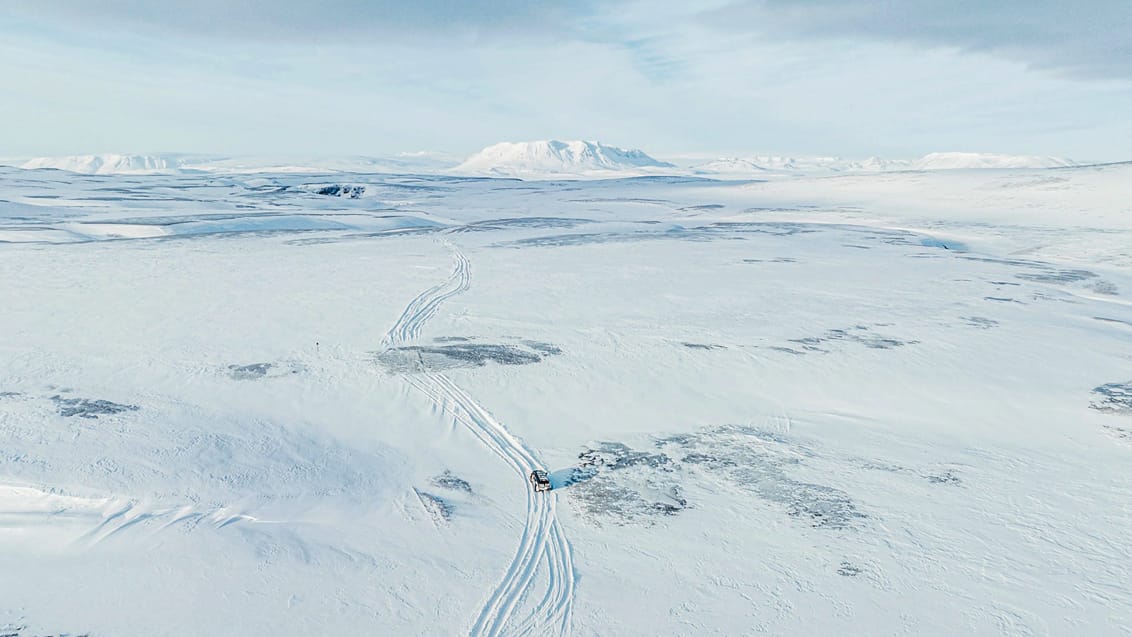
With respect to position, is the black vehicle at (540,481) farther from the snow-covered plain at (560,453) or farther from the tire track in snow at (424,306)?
the tire track in snow at (424,306)

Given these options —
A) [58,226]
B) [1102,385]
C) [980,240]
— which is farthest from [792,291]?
[58,226]

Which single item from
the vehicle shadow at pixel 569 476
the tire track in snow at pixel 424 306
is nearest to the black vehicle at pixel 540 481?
the vehicle shadow at pixel 569 476

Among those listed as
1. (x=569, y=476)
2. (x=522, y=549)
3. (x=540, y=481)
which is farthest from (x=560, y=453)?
(x=522, y=549)

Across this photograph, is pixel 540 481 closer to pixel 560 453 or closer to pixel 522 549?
pixel 560 453

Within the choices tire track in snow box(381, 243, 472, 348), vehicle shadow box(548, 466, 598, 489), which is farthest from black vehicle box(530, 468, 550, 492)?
tire track in snow box(381, 243, 472, 348)

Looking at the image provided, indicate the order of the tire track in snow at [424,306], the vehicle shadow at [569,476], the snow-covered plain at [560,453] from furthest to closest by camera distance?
the tire track in snow at [424,306] < the vehicle shadow at [569,476] < the snow-covered plain at [560,453]

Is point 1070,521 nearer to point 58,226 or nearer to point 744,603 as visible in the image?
point 744,603
